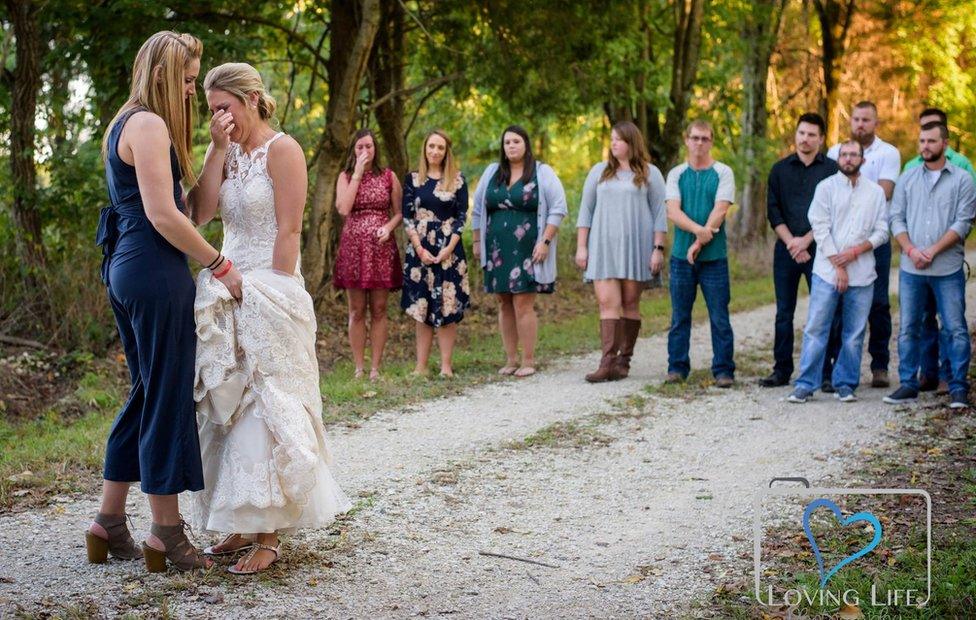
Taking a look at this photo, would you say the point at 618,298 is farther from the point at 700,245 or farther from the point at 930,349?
the point at 930,349

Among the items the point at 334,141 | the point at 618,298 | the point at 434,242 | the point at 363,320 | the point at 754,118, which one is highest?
the point at 754,118

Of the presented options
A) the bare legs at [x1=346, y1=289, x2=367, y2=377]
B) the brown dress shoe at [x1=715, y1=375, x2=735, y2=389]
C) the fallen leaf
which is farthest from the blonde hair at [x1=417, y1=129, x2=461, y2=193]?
the fallen leaf

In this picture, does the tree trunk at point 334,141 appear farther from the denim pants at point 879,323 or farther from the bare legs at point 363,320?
the denim pants at point 879,323

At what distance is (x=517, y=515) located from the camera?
5.83 meters

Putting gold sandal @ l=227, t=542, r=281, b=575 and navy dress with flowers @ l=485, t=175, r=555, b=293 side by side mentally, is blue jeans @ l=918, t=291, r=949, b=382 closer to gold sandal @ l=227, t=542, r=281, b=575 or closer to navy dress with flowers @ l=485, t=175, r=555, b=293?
navy dress with flowers @ l=485, t=175, r=555, b=293

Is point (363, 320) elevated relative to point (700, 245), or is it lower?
lower

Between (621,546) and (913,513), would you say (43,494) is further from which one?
(913,513)

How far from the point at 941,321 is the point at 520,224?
379 cm

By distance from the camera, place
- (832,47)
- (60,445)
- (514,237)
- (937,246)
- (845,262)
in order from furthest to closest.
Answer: (832,47) → (514,237) → (845,262) → (937,246) → (60,445)

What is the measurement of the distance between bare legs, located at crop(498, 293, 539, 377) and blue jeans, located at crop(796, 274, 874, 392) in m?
2.60

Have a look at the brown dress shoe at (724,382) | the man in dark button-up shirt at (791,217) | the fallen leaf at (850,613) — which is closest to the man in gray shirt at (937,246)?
the man in dark button-up shirt at (791,217)

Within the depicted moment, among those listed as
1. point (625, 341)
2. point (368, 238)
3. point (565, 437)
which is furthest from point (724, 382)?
point (368, 238)

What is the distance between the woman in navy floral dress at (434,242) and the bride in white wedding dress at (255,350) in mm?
5004

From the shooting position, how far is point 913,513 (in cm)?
572
